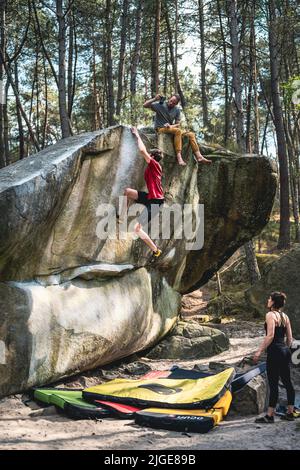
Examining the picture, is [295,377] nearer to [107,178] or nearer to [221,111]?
[107,178]

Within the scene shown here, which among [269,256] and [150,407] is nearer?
[150,407]

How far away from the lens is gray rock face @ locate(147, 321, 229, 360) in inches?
462

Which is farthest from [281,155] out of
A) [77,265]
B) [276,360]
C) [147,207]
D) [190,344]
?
[276,360]

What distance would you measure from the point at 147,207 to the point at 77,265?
195cm

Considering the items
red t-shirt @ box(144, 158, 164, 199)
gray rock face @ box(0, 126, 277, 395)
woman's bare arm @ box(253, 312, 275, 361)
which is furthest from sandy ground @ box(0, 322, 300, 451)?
red t-shirt @ box(144, 158, 164, 199)

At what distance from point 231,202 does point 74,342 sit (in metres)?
7.34

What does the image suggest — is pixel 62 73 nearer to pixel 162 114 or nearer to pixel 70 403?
pixel 162 114

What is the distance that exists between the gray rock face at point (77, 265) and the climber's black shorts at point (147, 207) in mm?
550

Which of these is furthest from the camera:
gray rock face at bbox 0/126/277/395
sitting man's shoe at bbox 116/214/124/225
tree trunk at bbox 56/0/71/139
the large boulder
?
tree trunk at bbox 56/0/71/139

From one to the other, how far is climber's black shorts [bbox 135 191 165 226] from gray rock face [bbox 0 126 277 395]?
0.55 meters

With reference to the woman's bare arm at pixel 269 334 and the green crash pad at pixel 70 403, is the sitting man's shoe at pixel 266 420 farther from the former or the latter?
the green crash pad at pixel 70 403

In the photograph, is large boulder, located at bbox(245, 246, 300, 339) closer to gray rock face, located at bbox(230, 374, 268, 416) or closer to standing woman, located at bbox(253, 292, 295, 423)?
gray rock face, located at bbox(230, 374, 268, 416)

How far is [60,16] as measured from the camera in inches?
658

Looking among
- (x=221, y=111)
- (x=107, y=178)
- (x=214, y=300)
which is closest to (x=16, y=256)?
(x=107, y=178)
